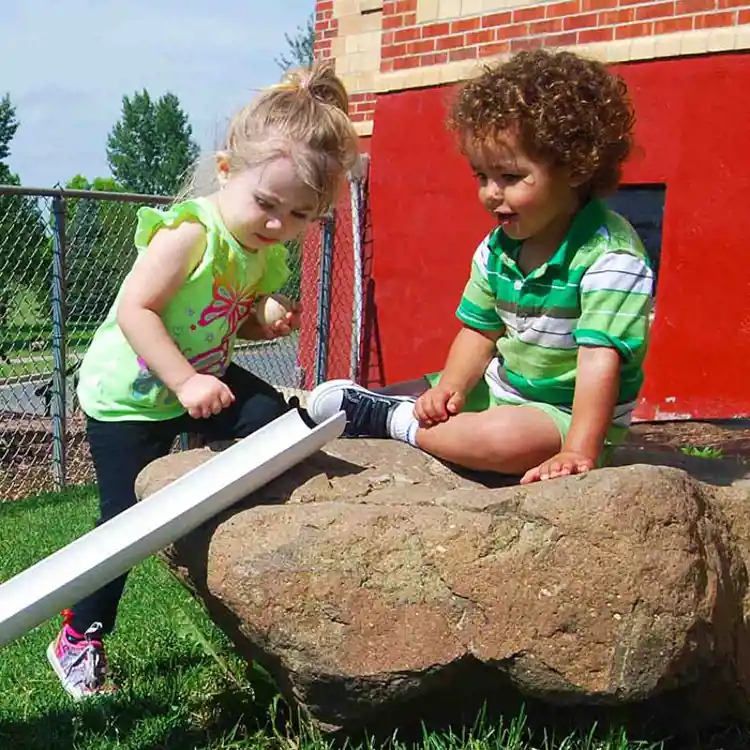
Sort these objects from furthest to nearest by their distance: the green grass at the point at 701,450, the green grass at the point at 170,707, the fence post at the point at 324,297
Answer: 1. the fence post at the point at 324,297
2. the green grass at the point at 701,450
3. the green grass at the point at 170,707

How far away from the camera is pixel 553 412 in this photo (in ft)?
9.11

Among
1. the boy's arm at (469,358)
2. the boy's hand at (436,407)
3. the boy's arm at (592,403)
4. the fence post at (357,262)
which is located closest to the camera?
the boy's arm at (592,403)

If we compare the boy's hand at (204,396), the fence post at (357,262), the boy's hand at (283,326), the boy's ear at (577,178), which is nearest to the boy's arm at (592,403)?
the boy's ear at (577,178)

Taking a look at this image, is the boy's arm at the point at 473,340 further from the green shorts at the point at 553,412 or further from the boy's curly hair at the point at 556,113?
the boy's curly hair at the point at 556,113

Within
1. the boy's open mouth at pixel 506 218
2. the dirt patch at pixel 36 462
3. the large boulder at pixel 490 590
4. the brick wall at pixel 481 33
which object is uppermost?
the brick wall at pixel 481 33

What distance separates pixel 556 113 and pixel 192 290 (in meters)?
1.07

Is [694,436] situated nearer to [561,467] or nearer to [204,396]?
[561,467]

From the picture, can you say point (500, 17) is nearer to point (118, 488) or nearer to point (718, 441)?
point (718, 441)

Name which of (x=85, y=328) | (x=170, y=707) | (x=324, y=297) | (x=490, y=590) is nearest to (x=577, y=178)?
(x=490, y=590)

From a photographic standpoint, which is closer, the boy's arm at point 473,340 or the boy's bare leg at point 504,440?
the boy's bare leg at point 504,440

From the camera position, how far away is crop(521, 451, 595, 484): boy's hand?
245cm

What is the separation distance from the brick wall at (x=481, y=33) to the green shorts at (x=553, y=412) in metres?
3.58

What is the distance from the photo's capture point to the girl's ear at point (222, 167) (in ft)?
9.47

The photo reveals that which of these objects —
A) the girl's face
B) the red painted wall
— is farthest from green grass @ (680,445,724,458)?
the girl's face
